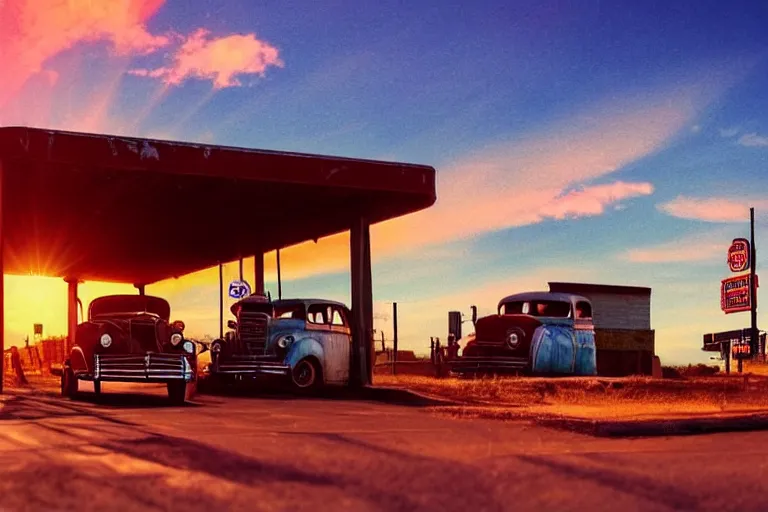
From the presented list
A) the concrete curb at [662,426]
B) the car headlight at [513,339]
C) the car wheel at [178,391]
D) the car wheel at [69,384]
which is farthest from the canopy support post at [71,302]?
the concrete curb at [662,426]

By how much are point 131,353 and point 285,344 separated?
11.9ft

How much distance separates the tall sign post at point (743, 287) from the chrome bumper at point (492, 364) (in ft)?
88.1

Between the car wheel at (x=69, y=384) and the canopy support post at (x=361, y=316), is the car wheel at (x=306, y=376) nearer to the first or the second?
the canopy support post at (x=361, y=316)

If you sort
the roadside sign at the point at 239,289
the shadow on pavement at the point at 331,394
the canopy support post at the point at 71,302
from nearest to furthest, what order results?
the shadow on pavement at the point at 331,394
the roadside sign at the point at 239,289
the canopy support post at the point at 71,302

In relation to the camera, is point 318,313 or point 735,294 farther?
point 735,294

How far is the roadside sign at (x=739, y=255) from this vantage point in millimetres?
48531

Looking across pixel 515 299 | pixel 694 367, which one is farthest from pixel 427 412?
pixel 694 367

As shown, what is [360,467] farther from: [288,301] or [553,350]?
[553,350]

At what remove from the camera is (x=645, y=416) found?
41.0 feet

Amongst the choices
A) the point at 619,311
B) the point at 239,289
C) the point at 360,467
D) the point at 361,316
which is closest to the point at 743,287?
the point at 619,311

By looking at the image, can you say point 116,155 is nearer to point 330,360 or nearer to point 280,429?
point 330,360

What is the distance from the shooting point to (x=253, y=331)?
68.5 ft

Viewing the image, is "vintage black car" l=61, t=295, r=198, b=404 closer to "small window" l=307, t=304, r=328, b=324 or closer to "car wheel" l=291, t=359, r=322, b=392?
"car wheel" l=291, t=359, r=322, b=392

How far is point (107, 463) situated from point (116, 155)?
39.6 feet
